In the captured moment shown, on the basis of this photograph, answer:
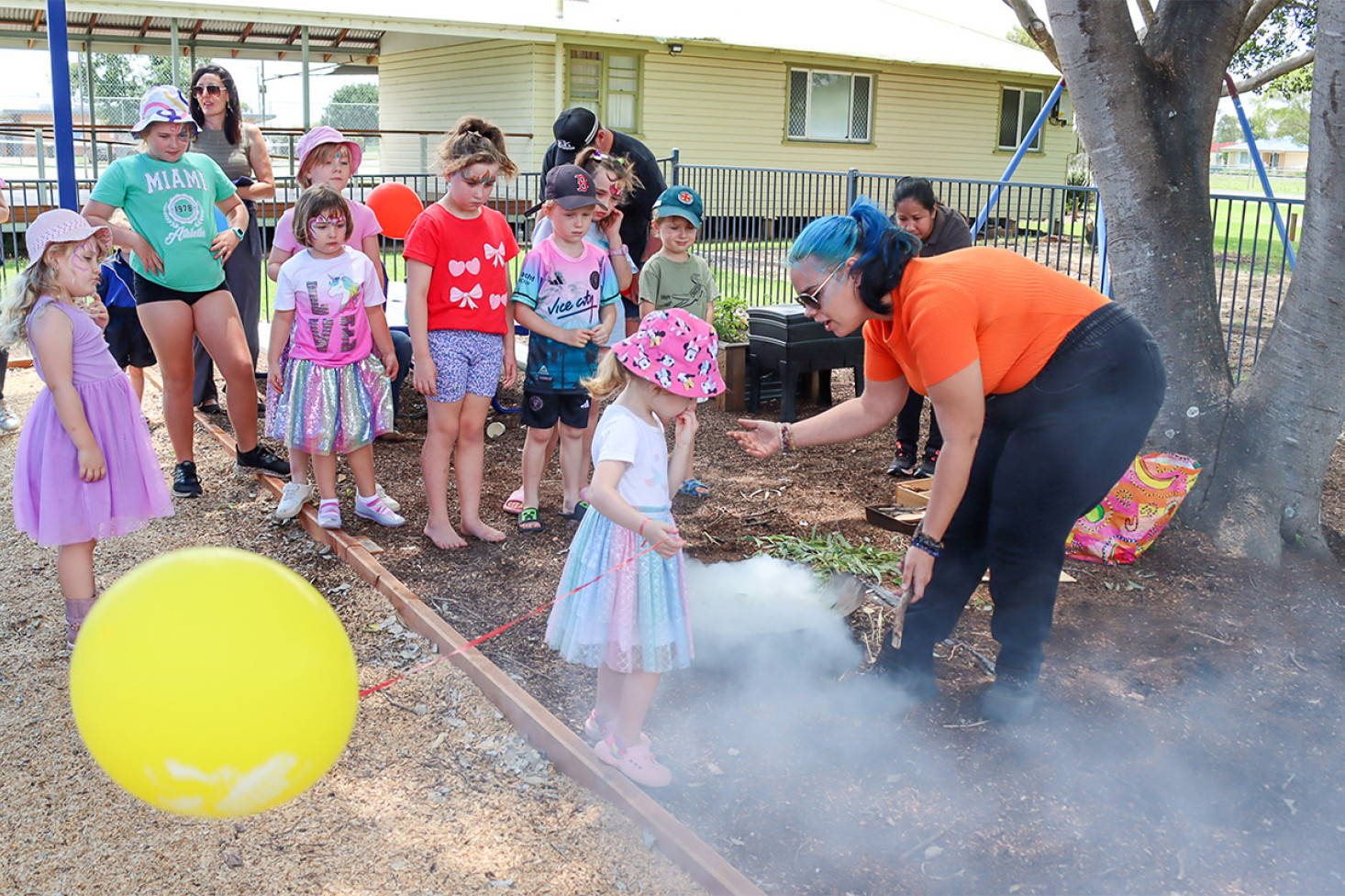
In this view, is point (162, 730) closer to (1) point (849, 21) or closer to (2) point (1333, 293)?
(2) point (1333, 293)

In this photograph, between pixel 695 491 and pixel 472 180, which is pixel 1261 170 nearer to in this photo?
pixel 695 491

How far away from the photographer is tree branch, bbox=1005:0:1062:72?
8430 mm

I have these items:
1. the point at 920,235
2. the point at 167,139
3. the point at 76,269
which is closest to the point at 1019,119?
the point at 920,235

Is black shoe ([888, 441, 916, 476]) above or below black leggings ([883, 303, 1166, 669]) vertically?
below

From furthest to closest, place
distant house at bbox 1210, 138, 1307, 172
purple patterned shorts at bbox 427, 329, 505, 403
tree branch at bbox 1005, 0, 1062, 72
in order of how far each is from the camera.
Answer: distant house at bbox 1210, 138, 1307, 172 < tree branch at bbox 1005, 0, 1062, 72 < purple patterned shorts at bbox 427, 329, 505, 403

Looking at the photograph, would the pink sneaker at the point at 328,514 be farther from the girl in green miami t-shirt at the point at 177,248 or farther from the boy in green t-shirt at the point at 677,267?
the boy in green t-shirt at the point at 677,267

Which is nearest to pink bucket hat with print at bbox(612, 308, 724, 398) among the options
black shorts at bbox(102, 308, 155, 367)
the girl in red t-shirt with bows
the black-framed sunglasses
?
the black-framed sunglasses

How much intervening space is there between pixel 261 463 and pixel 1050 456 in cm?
444

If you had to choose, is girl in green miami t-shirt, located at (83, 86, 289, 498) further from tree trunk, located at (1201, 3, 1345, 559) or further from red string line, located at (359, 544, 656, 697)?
tree trunk, located at (1201, 3, 1345, 559)

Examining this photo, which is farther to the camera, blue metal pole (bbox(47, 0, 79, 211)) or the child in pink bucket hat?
blue metal pole (bbox(47, 0, 79, 211))

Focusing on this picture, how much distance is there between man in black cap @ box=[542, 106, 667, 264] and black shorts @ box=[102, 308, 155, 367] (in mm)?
2857

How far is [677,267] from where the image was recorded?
18.5 feet

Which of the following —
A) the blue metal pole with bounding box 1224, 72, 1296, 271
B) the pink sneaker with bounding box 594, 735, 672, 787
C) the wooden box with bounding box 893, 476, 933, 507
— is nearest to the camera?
the pink sneaker with bounding box 594, 735, 672, 787

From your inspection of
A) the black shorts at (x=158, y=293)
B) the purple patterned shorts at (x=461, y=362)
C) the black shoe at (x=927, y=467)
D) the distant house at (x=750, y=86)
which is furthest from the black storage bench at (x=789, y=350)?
the distant house at (x=750, y=86)
